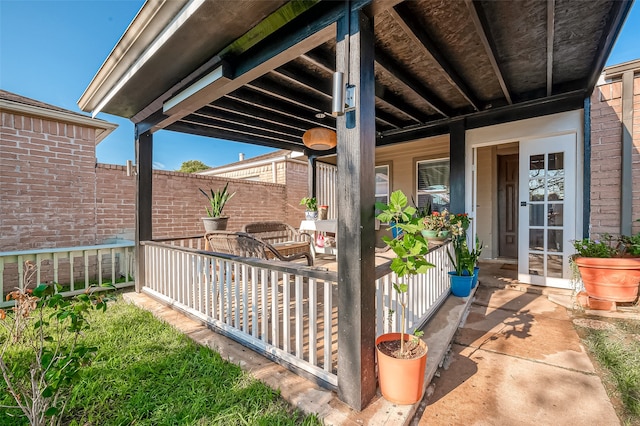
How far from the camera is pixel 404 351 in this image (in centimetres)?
166

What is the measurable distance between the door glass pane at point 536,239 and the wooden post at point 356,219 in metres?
3.52

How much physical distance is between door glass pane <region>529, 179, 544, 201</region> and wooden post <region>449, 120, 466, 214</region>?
2.99 feet

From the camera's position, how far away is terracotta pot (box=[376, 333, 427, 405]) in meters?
1.53

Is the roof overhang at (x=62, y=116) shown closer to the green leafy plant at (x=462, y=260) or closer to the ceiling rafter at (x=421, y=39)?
the ceiling rafter at (x=421, y=39)

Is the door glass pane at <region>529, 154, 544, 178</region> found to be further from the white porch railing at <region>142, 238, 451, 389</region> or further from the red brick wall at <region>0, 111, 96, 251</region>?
the red brick wall at <region>0, 111, 96, 251</region>

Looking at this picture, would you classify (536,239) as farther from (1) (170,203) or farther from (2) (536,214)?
(1) (170,203)

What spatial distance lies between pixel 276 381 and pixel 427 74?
3241 mm

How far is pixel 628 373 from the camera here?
74.7 inches

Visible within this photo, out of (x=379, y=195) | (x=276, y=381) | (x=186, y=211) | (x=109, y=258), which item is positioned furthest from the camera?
(x=379, y=195)

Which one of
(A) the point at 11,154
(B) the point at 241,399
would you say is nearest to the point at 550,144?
(B) the point at 241,399

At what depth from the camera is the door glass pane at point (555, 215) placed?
3655 millimetres

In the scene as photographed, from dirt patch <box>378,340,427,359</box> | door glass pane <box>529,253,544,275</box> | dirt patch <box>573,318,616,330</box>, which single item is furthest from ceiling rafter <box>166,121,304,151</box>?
dirt patch <box>573,318,616,330</box>

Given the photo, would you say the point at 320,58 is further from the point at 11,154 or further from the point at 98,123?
the point at 11,154


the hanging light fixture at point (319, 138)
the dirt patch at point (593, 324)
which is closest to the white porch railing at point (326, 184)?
the hanging light fixture at point (319, 138)
